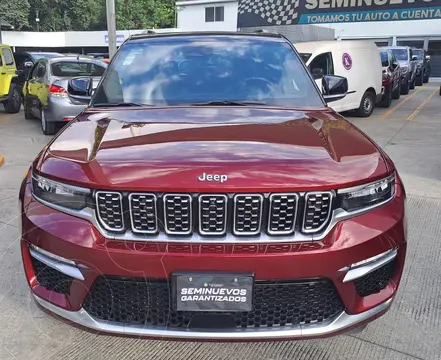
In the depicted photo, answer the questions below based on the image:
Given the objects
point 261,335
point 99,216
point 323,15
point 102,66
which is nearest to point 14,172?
point 102,66

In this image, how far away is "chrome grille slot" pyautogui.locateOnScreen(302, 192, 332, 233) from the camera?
2038mm

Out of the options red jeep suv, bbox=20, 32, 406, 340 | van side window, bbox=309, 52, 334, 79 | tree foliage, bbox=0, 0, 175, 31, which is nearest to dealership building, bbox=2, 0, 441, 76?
tree foliage, bbox=0, 0, 175, 31

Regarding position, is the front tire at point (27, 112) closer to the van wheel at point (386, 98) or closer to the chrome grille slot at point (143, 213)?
the van wheel at point (386, 98)

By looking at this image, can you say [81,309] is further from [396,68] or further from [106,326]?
[396,68]

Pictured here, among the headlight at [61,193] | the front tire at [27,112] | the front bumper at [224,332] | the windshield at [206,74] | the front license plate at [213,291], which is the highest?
the windshield at [206,74]

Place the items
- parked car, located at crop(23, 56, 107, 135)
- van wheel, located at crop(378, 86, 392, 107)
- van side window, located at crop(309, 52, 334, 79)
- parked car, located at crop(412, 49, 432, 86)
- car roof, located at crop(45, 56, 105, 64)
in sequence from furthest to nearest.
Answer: parked car, located at crop(412, 49, 432, 86)
van wheel, located at crop(378, 86, 392, 107)
van side window, located at crop(309, 52, 334, 79)
car roof, located at crop(45, 56, 105, 64)
parked car, located at crop(23, 56, 107, 135)

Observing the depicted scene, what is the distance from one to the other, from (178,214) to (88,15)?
2205 inches

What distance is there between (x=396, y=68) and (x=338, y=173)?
47.6 ft

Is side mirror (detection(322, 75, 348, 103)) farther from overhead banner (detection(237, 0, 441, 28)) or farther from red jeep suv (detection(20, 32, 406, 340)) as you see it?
overhead banner (detection(237, 0, 441, 28))

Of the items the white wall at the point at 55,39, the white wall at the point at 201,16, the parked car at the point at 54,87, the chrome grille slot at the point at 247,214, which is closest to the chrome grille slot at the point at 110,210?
the chrome grille slot at the point at 247,214

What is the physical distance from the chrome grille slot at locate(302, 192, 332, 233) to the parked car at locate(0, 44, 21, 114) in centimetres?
1170

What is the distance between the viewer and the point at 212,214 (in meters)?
2.02

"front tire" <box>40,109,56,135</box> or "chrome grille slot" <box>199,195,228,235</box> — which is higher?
"chrome grille slot" <box>199,195,228,235</box>

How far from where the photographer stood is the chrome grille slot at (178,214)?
78.9 inches
